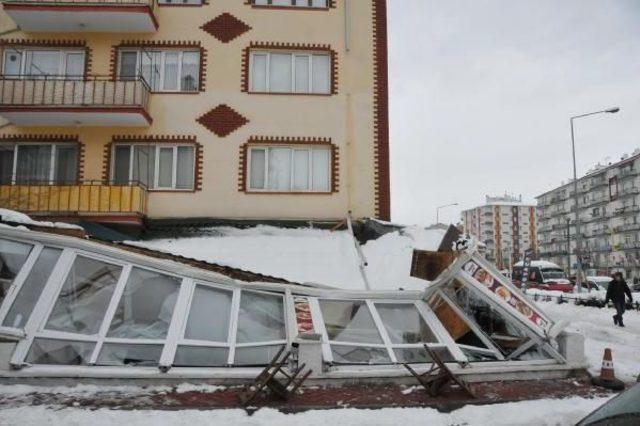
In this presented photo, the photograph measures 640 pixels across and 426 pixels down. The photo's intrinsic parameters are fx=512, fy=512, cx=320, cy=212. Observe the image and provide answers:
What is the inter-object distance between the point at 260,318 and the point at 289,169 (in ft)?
27.2

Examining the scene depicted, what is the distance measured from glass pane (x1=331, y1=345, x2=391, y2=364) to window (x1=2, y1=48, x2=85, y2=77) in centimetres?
1329

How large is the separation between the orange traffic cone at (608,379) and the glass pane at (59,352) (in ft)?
26.0

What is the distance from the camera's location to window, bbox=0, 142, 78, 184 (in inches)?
645

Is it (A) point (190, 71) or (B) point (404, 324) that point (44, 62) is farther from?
(B) point (404, 324)

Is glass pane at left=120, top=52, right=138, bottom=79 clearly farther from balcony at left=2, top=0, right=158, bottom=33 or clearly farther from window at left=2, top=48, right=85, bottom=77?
window at left=2, top=48, right=85, bottom=77

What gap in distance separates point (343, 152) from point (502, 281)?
854cm

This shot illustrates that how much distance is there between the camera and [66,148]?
16.8 metres

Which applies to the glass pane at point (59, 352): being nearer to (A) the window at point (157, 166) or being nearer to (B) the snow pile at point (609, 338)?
(B) the snow pile at point (609, 338)

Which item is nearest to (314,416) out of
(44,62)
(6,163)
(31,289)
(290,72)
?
(31,289)

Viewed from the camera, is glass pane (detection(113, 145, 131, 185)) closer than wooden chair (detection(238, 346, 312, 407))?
No

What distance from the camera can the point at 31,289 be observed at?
7.89m

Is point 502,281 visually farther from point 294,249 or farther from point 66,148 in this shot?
point 66,148

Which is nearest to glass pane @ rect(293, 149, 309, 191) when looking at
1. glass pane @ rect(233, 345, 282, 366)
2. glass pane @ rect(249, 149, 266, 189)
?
glass pane @ rect(249, 149, 266, 189)

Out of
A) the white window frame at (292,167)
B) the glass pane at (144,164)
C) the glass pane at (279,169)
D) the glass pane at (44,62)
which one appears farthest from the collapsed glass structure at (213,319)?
the glass pane at (44,62)
